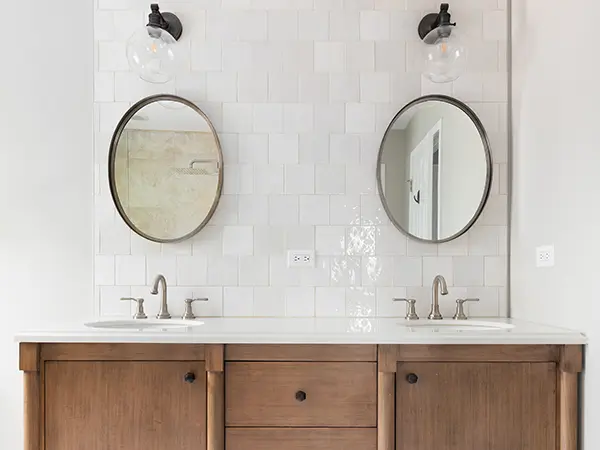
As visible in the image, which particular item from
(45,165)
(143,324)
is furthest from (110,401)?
(45,165)

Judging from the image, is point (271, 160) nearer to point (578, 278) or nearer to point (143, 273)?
point (143, 273)

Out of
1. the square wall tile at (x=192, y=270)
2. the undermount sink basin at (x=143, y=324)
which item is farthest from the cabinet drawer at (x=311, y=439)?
the square wall tile at (x=192, y=270)

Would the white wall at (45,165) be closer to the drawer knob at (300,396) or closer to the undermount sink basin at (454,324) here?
the drawer knob at (300,396)

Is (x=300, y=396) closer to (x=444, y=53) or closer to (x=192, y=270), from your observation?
(x=192, y=270)

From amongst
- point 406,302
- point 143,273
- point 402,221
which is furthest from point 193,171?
point 406,302

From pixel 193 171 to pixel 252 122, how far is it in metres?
0.34

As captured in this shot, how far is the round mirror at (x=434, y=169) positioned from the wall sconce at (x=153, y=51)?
980mm

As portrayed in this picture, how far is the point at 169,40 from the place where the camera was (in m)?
2.41

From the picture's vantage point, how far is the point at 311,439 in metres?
2.00

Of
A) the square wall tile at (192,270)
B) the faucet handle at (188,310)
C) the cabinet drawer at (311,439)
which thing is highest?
the square wall tile at (192,270)

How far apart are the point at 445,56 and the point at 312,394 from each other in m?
1.46

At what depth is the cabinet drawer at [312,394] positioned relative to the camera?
200 centimetres

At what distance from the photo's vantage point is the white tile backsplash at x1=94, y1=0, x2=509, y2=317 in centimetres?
258

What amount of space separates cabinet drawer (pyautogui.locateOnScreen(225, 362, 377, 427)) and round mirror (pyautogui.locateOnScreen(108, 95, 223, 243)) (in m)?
0.83
